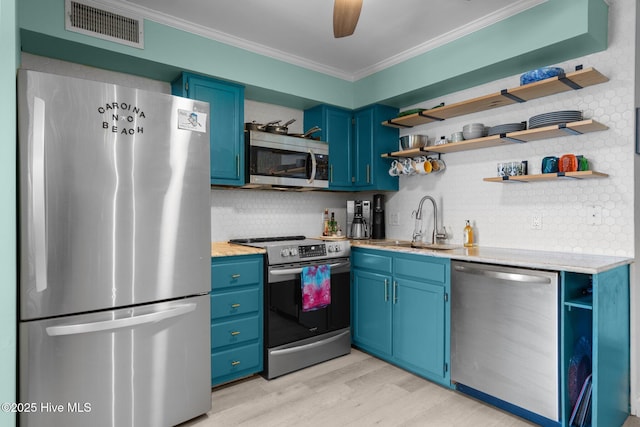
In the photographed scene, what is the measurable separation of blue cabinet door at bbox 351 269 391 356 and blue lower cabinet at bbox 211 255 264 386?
0.91m

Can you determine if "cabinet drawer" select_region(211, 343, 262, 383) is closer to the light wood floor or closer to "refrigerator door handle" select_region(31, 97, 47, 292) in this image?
the light wood floor

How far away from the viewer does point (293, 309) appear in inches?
113

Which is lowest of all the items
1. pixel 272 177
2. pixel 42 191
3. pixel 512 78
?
pixel 42 191

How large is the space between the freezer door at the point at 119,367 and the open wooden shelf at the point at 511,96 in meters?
2.29

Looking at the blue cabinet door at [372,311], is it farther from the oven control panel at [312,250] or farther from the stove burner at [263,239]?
the stove burner at [263,239]

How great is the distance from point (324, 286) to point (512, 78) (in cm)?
215

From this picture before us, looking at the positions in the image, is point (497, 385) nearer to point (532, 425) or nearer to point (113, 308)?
point (532, 425)

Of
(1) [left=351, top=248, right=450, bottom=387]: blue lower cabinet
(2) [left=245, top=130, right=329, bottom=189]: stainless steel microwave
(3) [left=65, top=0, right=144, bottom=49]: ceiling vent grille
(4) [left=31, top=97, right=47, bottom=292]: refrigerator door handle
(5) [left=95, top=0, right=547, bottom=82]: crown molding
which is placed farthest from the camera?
(2) [left=245, top=130, right=329, bottom=189]: stainless steel microwave

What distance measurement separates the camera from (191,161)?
6.99 ft

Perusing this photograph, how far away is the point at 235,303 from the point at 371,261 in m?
1.15

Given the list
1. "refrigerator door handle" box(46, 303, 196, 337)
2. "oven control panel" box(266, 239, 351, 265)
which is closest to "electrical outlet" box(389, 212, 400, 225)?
"oven control panel" box(266, 239, 351, 265)

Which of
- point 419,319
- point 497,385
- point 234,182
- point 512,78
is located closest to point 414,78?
point 512,78

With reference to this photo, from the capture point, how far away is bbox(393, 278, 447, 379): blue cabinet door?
8.49 feet

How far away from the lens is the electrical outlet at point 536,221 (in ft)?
8.77
